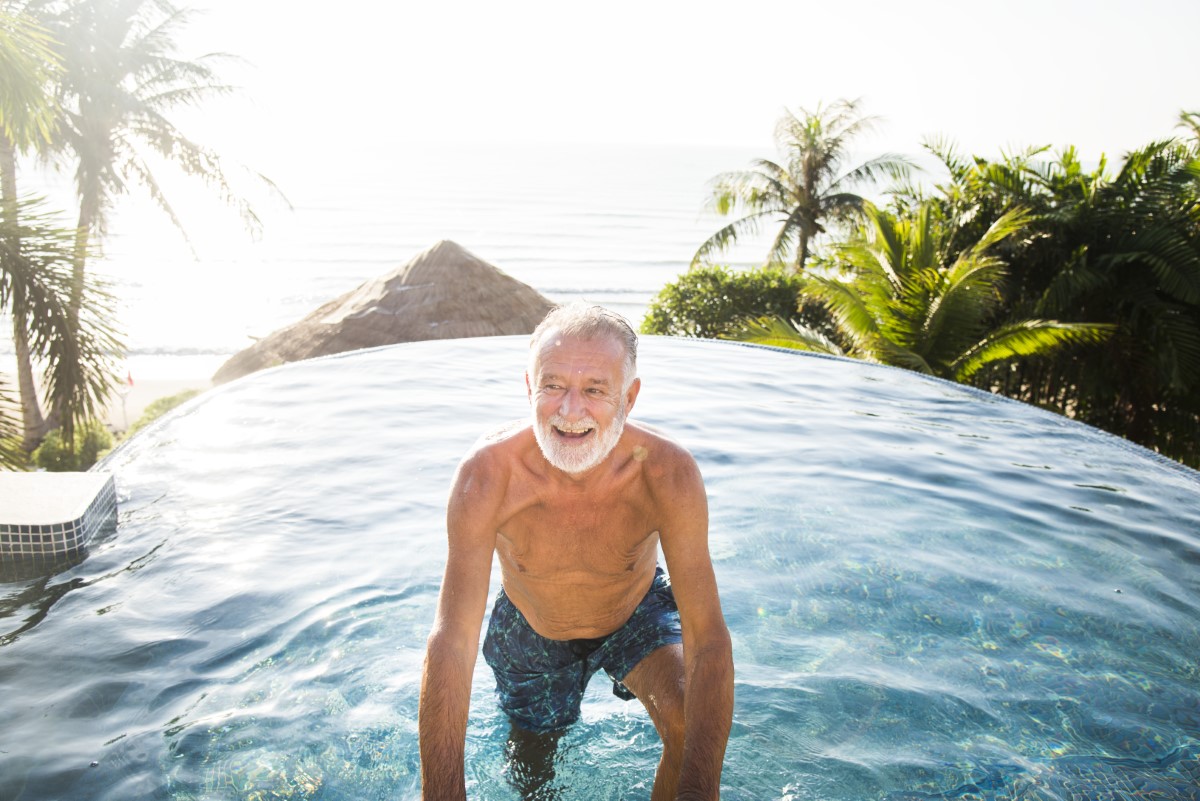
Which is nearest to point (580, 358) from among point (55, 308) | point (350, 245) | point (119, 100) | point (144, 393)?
point (55, 308)

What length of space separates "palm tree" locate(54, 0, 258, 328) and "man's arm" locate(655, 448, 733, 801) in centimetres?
2012

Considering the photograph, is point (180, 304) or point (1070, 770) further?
point (180, 304)

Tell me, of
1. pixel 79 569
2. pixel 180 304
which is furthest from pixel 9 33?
pixel 180 304

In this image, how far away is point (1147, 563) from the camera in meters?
4.55

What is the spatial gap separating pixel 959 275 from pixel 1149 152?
403 centimetres

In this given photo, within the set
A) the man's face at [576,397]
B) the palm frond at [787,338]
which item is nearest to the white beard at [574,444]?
the man's face at [576,397]

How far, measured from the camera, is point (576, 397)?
2.35 meters

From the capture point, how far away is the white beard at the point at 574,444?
7.76ft

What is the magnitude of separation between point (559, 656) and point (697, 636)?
0.61m

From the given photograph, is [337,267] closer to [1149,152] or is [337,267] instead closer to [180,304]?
[180,304]

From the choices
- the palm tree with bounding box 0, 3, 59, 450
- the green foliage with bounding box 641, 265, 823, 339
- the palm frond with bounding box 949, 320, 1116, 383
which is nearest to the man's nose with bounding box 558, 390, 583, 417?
the palm tree with bounding box 0, 3, 59, 450

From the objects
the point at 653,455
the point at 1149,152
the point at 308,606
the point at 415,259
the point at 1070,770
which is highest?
the point at 1149,152

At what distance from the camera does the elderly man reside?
2.28 metres

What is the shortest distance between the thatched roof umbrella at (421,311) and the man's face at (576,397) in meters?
8.17
